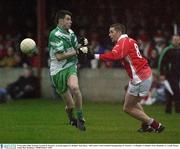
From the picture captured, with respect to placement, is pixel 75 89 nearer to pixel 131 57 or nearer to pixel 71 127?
pixel 71 127

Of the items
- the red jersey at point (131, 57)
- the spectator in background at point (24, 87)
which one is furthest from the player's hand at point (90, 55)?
the spectator in background at point (24, 87)

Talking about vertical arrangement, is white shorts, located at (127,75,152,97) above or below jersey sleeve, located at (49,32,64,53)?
below

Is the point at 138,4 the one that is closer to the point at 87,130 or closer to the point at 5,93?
the point at 5,93

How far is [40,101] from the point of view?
87.2 ft

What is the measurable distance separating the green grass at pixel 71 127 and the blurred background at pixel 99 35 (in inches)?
86.0

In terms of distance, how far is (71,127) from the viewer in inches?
666

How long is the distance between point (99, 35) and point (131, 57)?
12156mm

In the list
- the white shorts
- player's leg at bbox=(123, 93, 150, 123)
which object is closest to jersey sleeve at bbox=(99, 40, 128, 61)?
the white shorts

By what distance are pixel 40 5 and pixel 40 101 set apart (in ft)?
11.4

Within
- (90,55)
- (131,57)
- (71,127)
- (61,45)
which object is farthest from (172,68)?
(90,55)

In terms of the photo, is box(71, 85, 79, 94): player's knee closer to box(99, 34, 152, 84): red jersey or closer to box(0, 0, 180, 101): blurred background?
box(99, 34, 152, 84): red jersey

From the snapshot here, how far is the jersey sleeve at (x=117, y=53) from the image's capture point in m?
15.2

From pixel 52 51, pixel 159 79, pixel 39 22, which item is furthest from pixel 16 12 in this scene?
pixel 52 51

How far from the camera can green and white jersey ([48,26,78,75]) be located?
16.4 m
